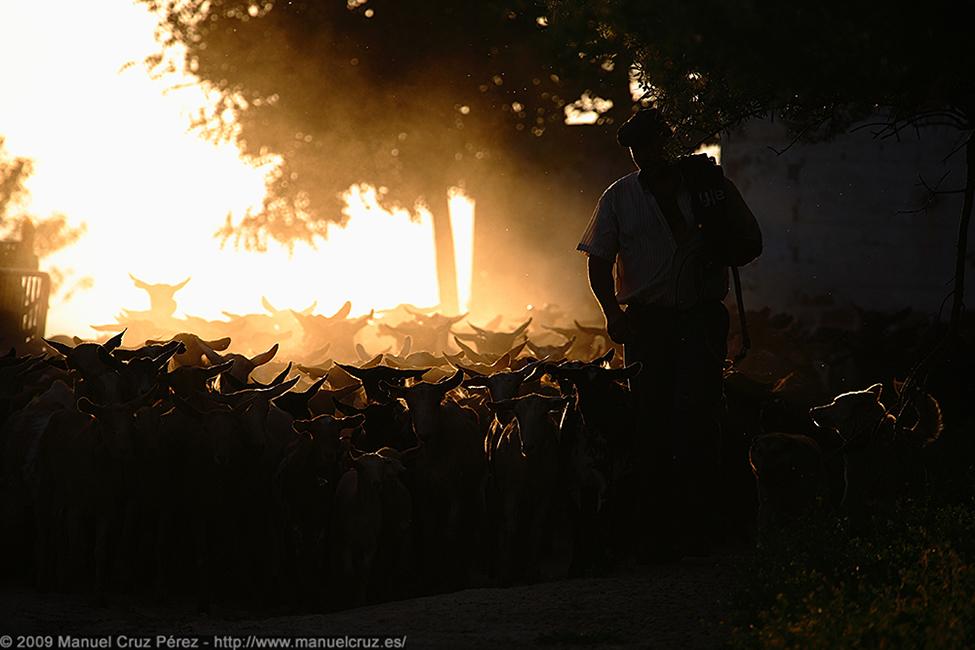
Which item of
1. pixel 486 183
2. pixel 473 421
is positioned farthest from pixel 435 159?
pixel 473 421

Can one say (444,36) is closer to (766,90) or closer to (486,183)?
(486,183)

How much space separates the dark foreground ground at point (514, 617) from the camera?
815 cm

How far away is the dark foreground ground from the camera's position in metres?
8.15

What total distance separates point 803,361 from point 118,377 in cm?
888

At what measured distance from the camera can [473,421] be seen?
38.0 feet

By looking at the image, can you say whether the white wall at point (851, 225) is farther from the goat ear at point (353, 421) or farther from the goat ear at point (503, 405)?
the goat ear at point (353, 421)

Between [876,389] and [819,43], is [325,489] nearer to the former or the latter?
[819,43]

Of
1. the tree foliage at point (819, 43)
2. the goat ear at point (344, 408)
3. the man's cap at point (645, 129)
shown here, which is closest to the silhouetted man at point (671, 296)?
the man's cap at point (645, 129)

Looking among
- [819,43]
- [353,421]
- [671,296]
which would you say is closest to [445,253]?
[353,421]

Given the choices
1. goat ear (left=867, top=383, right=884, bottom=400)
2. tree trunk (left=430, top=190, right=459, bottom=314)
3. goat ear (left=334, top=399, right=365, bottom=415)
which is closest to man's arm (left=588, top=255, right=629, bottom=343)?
goat ear (left=334, top=399, right=365, bottom=415)

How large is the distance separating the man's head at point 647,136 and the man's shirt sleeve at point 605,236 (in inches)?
14.2

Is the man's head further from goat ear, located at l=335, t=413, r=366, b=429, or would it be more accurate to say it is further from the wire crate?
the wire crate

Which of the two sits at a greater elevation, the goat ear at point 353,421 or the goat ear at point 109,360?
the goat ear at point 109,360

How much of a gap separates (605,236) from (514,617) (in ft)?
9.66
